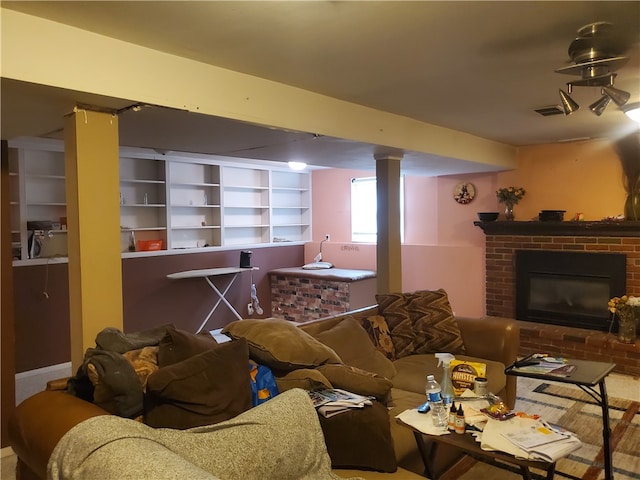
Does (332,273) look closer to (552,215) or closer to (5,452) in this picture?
(552,215)

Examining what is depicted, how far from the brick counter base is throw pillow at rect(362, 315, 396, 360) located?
2.17 m

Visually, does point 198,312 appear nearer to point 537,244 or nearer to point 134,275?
point 134,275

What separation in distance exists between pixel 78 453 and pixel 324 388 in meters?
1.10

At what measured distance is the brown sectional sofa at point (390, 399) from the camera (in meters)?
1.71

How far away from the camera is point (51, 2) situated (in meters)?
1.73

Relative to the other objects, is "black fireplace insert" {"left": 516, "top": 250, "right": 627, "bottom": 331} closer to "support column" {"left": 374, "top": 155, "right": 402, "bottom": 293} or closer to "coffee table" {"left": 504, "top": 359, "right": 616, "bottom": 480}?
"support column" {"left": 374, "top": 155, "right": 402, "bottom": 293}

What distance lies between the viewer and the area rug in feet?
8.59

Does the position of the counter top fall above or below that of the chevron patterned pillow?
above

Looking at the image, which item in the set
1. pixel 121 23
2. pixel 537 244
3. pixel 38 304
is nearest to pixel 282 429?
→ pixel 121 23

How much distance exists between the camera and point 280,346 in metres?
2.32

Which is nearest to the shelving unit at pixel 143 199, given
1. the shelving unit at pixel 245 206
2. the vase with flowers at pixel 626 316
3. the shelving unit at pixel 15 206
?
the shelving unit at pixel 245 206

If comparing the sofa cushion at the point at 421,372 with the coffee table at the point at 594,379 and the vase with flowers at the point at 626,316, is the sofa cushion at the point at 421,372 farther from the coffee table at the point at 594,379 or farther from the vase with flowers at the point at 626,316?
the vase with flowers at the point at 626,316

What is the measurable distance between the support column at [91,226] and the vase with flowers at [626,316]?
13.7ft

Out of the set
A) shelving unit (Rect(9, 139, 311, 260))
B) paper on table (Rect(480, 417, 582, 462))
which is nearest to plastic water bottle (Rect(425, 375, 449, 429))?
paper on table (Rect(480, 417, 582, 462))
